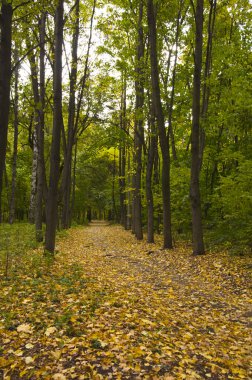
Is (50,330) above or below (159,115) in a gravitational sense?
Answer: below

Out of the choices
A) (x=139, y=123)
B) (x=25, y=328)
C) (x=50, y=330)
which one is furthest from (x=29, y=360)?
(x=139, y=123)

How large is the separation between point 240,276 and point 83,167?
30.6 m

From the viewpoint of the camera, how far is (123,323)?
17.3 ft

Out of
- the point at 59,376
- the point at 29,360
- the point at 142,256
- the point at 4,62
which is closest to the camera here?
the point at 59,376

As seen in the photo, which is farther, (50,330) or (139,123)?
(139,123)

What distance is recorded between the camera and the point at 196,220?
11656 mm

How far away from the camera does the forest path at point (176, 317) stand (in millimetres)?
4195

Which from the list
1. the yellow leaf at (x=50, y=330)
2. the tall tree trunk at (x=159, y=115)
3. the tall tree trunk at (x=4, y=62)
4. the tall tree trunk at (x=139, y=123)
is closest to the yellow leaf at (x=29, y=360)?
the yellow leaf at (x=50, y=330)

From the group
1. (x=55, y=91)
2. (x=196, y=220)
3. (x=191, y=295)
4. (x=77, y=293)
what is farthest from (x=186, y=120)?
(x=77, y=293)

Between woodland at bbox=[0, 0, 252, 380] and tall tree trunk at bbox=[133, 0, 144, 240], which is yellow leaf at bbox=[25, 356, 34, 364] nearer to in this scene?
woodland at bbox=[0, 0, 252, 380]

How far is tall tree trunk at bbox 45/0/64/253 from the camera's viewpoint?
9.89 m

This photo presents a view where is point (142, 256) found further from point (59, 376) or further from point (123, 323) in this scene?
point (59, 376)

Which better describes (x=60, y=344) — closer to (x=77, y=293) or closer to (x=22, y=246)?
(x=77, y=293)

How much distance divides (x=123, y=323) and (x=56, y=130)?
6756mm
